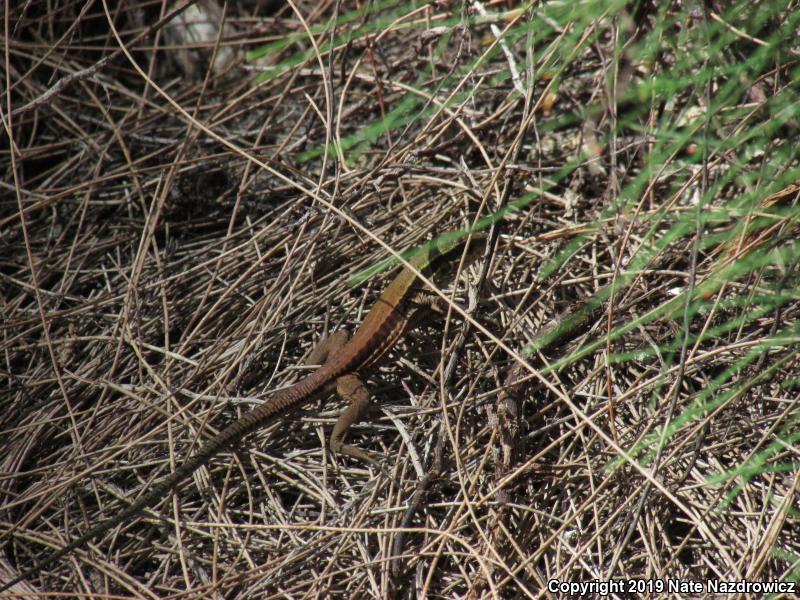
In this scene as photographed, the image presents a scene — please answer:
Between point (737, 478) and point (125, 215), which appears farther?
point (125, 215)

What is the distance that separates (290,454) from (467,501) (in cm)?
98

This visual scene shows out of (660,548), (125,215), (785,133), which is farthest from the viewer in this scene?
(125,215)

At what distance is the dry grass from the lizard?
143mm

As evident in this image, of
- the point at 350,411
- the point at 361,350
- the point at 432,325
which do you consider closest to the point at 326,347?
the point at 361,350

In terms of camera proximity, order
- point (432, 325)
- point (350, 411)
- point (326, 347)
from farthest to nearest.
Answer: point (432, 325)
point (326, 347)
point (350, 411)

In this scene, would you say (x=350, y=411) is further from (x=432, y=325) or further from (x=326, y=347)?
(x=432, y=325)

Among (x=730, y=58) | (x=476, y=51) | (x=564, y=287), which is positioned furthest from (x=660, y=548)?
(x=476, y=51)

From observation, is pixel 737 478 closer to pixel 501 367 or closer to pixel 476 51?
pixel 501 367

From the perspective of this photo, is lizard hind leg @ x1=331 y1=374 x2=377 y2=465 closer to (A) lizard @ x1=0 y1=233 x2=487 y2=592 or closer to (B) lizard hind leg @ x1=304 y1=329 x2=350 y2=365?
(A) lizard @ x1=0 y1=233 x2=487 y2=592

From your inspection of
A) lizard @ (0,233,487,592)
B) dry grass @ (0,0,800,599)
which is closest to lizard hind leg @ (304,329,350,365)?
lizard @ (0,233,487,592)

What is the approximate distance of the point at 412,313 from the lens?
3.57 metres

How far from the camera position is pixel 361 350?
11.3 ft

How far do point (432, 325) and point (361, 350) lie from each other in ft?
1.88

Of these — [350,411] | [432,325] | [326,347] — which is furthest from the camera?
[432,325]
